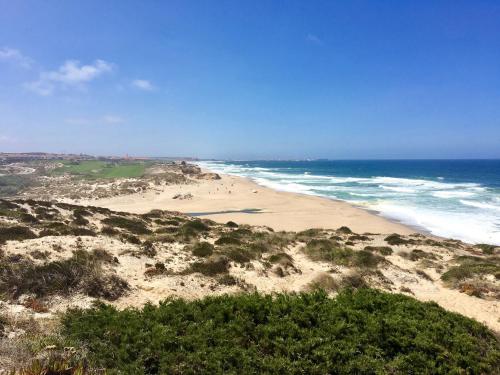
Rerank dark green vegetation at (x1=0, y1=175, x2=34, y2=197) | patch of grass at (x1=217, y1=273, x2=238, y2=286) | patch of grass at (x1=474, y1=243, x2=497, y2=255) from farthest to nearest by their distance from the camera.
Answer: dark green vegetation at (x1=0, y1=175, x2=34, y2=197) → patch of grass at (x1=474, y1=243, x2=497, y2=255) → patch of grass at (x1=217, y1=273, x2=238, y2=286)

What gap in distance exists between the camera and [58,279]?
10.4m

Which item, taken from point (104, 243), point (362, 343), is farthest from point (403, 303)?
point (104, 243)

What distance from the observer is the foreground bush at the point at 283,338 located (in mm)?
5570

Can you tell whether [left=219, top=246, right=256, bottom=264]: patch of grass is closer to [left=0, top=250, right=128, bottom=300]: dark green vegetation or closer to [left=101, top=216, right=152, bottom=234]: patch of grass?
[left=0, top=250, right=128, bottom=300]: dark green vegetation

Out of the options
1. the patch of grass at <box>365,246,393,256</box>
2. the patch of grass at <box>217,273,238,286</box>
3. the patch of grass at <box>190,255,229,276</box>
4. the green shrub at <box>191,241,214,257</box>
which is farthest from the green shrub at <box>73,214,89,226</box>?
the patch of grass at <box>365,246,393,256</box>

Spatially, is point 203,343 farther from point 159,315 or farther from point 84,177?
point 84,177

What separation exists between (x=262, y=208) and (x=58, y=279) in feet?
115

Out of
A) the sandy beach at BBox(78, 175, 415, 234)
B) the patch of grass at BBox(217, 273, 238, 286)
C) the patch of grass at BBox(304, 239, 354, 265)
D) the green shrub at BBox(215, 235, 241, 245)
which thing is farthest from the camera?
the sandy beach at BBox(78, 175, 415, 234)

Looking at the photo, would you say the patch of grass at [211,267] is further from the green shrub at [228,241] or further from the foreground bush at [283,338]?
the foreground bush at [283,338]

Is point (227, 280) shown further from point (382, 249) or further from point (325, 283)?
point (382, 249)

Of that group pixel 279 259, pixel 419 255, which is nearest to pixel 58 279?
pixel 279 259

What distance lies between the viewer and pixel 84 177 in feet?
253

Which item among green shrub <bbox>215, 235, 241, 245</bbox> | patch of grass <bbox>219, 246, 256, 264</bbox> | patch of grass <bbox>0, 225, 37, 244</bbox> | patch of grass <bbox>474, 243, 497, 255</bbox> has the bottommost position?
patch of grass <bbox>474, 243, 497, 255</bbox>

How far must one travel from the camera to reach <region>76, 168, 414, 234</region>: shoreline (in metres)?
33.9
